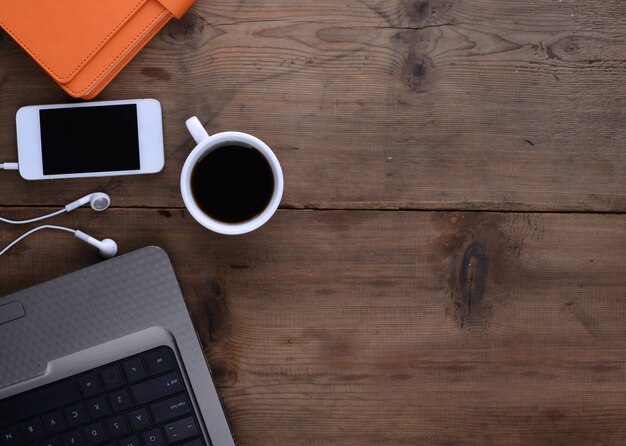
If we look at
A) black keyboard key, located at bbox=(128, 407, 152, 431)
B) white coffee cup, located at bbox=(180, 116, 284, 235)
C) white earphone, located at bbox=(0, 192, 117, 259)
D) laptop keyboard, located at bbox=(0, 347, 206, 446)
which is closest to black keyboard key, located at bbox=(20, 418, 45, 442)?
laptop keyboard, located at bbox=(0, 347, 206, 446)

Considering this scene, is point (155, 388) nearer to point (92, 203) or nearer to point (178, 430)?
point (178, 430)

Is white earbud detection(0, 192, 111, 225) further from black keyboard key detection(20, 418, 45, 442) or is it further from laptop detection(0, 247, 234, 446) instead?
black keyboard key detection(20, 418, 45, 442)

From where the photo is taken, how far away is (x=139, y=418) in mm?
745

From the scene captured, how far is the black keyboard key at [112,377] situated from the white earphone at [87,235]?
0.44 feet

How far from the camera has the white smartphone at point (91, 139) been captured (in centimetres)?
77

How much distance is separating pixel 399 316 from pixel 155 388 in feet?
0.99

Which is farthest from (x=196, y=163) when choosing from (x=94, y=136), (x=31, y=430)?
(x=31, y=430)

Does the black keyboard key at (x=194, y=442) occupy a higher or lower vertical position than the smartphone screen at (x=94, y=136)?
lower

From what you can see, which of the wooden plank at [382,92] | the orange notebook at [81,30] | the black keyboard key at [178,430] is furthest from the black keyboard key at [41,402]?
the orange notebook at [81,30]

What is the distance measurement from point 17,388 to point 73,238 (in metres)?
0.18

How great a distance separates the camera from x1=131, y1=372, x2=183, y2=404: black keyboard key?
0.74 metres

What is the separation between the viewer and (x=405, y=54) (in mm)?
789

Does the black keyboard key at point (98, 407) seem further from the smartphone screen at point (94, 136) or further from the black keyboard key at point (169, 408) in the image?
the smartphone screen at point (94, 136)

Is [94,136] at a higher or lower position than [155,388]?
higher
